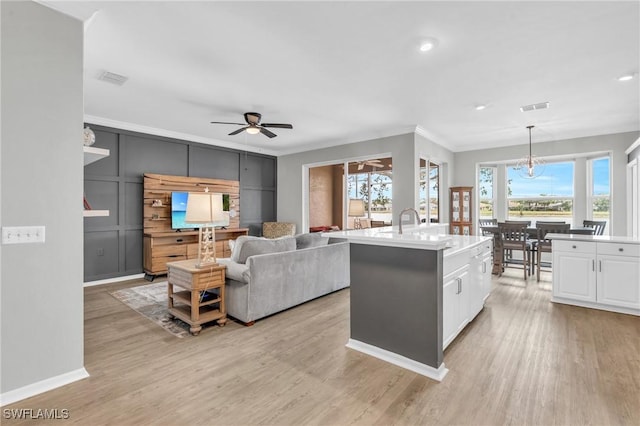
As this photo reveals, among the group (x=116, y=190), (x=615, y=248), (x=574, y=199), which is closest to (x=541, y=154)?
(x=574, y=199)

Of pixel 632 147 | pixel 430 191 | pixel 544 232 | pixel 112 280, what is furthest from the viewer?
pixel 430 191

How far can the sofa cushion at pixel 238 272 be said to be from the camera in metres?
3.26

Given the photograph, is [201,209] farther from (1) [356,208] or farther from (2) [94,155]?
(1) [356,208]

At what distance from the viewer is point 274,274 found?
350cm

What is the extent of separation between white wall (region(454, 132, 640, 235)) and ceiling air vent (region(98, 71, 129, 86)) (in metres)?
6.95

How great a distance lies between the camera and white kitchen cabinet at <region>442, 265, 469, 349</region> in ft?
8.41

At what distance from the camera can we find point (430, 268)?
2297 millimetres

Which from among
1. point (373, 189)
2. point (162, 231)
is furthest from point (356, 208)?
point (162, 231)

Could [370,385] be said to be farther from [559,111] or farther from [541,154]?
[541,154]

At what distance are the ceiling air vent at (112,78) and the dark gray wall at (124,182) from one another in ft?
6.50

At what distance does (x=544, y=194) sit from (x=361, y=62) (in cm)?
608

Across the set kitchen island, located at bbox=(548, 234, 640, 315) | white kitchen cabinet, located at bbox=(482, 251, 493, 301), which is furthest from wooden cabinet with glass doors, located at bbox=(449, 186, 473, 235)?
white kitchen cabinet, located at bbox=(482, 251, 493, 301)

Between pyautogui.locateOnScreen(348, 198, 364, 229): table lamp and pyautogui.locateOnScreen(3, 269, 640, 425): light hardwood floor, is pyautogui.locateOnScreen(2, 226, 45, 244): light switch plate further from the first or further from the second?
pyautogui.locateOnScreen(348, 198, 364, 229): table lamp

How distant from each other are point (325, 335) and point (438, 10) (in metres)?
2.91
